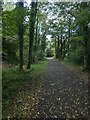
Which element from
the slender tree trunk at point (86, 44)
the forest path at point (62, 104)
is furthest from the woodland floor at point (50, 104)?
the slender tree trunk at point (86, 44)

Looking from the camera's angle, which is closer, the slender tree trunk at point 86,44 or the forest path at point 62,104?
the forest path at point 62,104

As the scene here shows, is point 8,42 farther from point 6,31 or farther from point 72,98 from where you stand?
point 72,98

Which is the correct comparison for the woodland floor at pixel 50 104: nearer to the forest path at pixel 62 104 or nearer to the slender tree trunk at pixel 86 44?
the forest path at pixel 62 104

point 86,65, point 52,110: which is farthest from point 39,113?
point 86,65

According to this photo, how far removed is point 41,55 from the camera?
4250cm

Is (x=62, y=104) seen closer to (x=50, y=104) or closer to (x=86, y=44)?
(x=50, y=104)

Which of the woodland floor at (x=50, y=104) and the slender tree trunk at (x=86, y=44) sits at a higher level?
the slender tree trunk at (x=86, y=44)

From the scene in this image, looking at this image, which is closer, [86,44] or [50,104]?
[50,104]

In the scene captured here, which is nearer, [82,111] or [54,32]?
[82,111]

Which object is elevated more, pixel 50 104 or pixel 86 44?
pixel 86 44

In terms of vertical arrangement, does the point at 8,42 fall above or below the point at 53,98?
above

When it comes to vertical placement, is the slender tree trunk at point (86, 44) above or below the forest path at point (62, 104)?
above

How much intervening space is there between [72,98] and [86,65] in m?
10.7

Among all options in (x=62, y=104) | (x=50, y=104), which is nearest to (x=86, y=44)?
(x=62, y=104)
